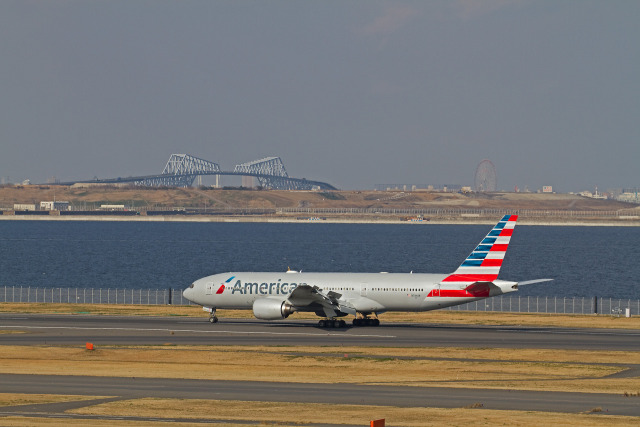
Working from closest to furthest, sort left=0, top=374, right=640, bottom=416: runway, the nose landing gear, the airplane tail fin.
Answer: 1. left=0, top=374, right=640, bottom=416: runway
2. the airplane tail fin
3. the nose landing gear

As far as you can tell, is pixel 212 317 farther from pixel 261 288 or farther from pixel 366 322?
pixel 366 322

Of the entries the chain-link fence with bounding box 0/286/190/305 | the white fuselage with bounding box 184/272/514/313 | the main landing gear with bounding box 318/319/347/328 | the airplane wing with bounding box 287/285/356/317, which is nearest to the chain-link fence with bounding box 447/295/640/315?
the white fuselage with bounding box 184/272/514/313

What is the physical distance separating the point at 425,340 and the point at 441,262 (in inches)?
5075

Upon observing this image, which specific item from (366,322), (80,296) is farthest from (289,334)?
(80,296)

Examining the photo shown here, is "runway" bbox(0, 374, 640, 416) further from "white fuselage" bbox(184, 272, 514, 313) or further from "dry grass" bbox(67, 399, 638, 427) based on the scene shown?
"white fuselage" bbox(184, 272, 514, 313)

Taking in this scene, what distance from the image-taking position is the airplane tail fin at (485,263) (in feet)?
225

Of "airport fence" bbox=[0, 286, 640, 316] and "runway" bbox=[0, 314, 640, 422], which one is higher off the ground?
"airport fence" bbox=[0, 286, 640, 316]

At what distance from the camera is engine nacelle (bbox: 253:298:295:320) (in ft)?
230

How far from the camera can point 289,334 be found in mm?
65188

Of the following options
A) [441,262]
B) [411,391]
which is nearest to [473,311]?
[411,391]

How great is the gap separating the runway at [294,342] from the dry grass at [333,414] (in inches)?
51.2

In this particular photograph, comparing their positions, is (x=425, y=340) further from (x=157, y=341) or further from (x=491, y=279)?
(x=157, y=341)

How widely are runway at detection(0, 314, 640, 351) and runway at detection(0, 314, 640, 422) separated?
0.06 m

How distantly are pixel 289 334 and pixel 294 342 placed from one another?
5.12 metres
